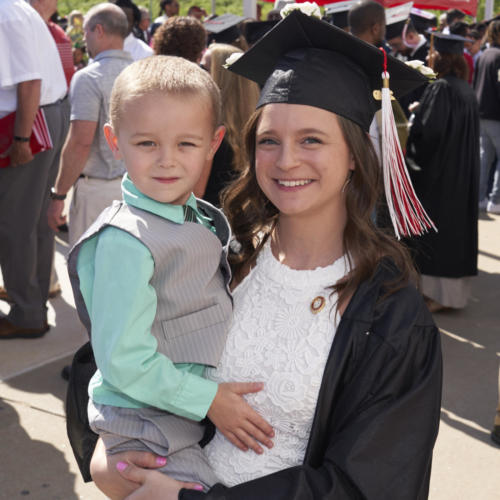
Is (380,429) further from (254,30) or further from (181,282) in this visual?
(254,30)

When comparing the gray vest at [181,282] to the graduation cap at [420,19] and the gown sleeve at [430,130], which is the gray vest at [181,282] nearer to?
the gown sleeve at [430,130]

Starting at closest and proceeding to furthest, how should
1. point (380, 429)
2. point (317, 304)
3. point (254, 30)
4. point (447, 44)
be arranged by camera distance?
point (380, 429)
point (317, 304)
point (447, 44)
point (254, 30)

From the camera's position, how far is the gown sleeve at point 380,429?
5.12ft

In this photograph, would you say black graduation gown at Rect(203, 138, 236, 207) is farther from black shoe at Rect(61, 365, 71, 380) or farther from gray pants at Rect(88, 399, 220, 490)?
gray pants at Rect(88, 399, 220, 490)

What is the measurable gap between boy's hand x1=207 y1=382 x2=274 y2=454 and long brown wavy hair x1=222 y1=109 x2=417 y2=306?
33 cm

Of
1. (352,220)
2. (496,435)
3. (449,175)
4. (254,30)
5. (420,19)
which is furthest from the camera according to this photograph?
(420,19)

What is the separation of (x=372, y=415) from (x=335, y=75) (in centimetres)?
87

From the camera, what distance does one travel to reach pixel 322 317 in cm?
176

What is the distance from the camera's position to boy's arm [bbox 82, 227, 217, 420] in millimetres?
1580

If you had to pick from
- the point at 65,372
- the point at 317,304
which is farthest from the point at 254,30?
the point at 317,304

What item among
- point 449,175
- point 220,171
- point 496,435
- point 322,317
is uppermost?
point 322,317

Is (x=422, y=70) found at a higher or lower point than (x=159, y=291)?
higher

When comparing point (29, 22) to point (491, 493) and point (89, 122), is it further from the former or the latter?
point (491, 493)

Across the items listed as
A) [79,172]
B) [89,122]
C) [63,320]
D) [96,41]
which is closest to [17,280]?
[63,320]
